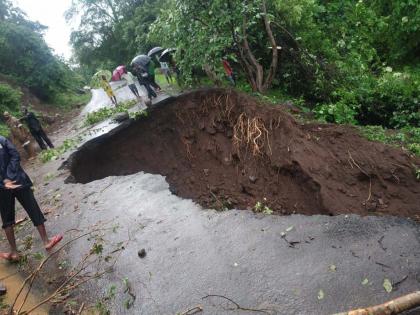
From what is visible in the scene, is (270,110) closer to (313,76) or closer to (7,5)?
(313,76)

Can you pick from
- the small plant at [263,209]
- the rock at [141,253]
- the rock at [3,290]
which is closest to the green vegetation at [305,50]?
the small plant at [263,209]

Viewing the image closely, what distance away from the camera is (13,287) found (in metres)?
4.95

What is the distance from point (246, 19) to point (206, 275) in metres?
7.76

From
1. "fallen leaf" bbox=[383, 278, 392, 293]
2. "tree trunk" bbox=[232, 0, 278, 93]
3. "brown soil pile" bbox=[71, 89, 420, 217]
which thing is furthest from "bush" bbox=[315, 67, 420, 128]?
"fallen leaf" bbox=[383, 278, 392, 293]

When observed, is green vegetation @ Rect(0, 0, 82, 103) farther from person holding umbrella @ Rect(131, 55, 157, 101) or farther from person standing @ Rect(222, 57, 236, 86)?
person standing @ Rect(222, 57, 236, 86)

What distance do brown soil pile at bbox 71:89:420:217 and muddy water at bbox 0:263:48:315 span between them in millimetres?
3093

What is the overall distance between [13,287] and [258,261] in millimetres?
3479

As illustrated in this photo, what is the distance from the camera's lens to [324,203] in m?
5.27

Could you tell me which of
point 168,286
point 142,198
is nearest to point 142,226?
point 142,198

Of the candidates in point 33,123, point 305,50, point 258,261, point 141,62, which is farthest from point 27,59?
point 258,261

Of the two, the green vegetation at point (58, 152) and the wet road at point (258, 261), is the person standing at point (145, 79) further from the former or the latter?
the wet road at point (258, 261)

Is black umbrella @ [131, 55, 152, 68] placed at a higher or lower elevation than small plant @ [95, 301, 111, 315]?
higher

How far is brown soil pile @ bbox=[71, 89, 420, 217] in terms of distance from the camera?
5488 millimetres

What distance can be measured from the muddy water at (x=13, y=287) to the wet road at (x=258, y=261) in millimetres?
675
